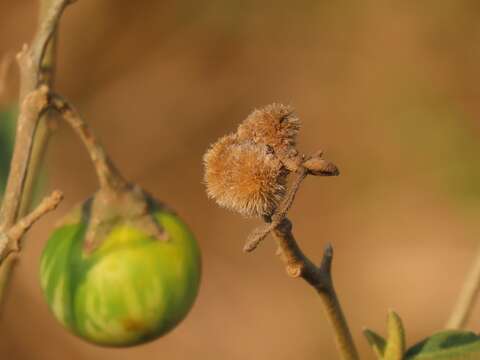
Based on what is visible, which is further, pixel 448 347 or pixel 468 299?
pixel 468 299

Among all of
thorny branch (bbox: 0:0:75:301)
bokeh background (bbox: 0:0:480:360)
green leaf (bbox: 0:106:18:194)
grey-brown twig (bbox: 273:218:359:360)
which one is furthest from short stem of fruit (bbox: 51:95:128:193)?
bokeh background (bbox: 0:0:480:360)

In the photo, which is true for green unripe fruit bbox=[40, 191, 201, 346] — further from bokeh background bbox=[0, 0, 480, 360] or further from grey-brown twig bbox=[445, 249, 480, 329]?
bokeh background bbox=[0, 0, 480, 360]

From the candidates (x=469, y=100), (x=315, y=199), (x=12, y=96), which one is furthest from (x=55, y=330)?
(x=469, y=100)

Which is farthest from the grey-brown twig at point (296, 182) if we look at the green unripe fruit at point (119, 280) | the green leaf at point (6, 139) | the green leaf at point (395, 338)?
the green leaf at point (6, 139)

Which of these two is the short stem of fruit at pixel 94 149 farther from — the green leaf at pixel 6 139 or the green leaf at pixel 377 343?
the green leaf at pixel 377 343

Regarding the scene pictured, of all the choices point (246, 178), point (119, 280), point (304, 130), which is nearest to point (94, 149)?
point (119, 280)

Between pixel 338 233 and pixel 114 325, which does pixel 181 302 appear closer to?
pixel 114 325

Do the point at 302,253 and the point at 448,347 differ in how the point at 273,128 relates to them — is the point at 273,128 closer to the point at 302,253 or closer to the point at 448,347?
the point at 302,253
